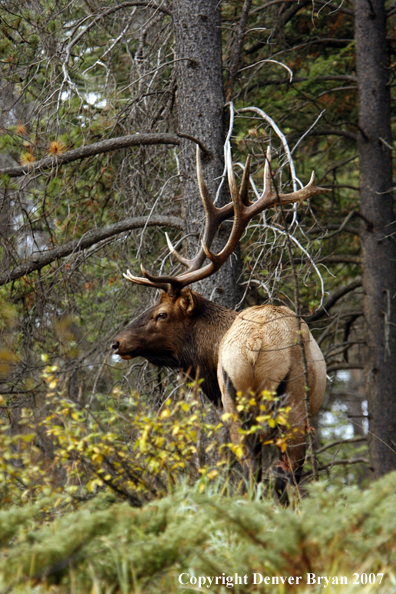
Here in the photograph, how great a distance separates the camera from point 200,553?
270 cm

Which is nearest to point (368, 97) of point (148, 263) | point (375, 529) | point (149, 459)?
point (148, 263)

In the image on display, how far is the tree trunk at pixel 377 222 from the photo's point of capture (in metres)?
8.71

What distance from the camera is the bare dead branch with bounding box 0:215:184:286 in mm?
7137

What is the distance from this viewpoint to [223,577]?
105 inches

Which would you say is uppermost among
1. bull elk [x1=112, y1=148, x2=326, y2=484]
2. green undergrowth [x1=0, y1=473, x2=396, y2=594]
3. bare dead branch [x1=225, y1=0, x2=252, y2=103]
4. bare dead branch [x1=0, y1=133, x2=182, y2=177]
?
bare dead branch [x1=225, y1=0, x2=252, y2=103]

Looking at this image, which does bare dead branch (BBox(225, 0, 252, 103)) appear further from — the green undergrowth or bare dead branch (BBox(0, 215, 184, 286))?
the green undergrowth

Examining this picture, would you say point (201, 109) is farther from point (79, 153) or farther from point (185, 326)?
point (185, 326)

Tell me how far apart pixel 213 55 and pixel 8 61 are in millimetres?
2288

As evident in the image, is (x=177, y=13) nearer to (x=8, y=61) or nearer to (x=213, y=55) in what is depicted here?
(x=213, y=55)

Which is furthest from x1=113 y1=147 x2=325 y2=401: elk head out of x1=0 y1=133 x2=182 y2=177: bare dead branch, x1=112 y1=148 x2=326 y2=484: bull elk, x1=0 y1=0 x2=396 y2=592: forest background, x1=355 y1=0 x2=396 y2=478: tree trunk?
x1=355 y1=0 x2=396 y2=478: tree trunk

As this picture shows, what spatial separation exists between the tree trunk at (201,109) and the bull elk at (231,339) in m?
0.65

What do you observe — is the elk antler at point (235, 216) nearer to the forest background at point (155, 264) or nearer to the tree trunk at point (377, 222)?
the forest background at point (155, 264)

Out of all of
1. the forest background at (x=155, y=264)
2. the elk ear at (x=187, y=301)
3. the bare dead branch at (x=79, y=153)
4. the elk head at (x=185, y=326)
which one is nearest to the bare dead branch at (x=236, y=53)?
the forest background at (x=155, y=264)

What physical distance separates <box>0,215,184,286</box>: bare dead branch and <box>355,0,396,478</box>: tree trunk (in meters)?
2.98
